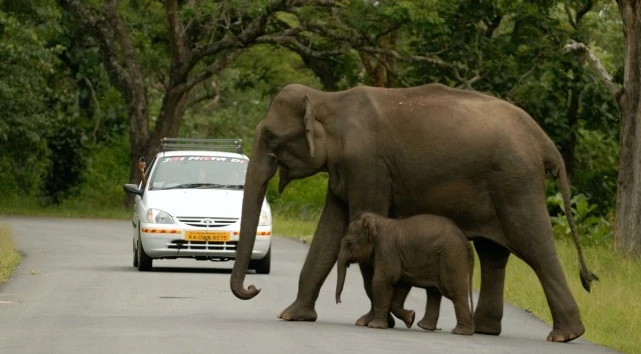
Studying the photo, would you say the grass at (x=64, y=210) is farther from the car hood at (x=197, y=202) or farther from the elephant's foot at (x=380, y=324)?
the elephant's foot at (x=380, y=324)

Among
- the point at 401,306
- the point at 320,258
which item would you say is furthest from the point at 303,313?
the point at 401,306

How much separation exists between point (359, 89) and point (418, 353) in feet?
11.4

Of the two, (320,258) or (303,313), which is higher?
(320,258)

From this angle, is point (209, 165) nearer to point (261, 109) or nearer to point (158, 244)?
point (158, 244)

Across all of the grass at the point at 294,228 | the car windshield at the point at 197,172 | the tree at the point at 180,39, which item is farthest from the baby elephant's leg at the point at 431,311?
the tree at the point at 180,39

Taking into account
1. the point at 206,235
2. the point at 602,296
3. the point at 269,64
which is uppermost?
the point at 602,296

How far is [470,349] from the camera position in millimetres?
13812

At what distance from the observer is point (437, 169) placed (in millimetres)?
15500

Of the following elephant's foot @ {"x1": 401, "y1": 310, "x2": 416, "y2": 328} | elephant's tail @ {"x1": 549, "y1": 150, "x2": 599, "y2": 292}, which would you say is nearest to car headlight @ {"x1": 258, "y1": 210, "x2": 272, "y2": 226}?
elephant's tail @ {"x1": 549, "y1": 150, "x2": 599, "y2": 292}

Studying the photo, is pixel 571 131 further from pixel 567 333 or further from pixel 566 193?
pixel 567 333

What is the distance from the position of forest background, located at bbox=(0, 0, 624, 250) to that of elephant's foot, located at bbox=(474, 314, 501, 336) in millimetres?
18700

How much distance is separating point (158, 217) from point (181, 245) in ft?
1.66

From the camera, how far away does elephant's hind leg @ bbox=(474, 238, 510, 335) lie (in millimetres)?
15812

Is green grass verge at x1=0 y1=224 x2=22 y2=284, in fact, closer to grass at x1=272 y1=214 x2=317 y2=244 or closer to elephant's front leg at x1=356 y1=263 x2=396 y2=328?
elephant's front leg at x1=356 y1=263 x2=396 y2=328
